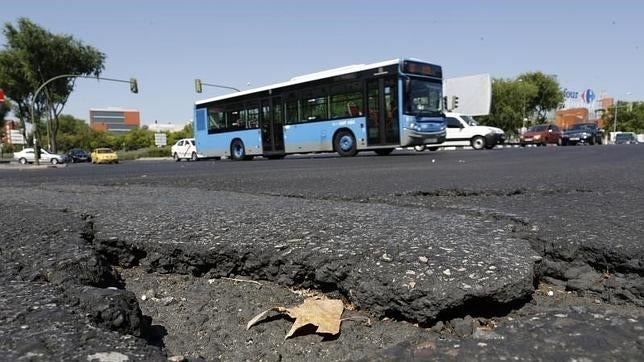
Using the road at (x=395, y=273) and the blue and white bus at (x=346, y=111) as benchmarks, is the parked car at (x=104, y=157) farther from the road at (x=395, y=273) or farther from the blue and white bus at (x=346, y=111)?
the road at (x=395, y=273)

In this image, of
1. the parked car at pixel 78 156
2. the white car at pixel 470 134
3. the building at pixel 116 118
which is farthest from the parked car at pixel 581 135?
the building at pixel 116 118

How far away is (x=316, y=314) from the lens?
61.1 inches

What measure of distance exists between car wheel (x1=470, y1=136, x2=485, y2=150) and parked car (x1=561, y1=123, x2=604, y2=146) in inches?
423

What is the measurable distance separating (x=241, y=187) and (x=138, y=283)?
3.32 metres

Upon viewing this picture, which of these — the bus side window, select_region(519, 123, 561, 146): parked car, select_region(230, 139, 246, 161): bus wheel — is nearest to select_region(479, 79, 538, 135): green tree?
select_region(519, 123, 561, 146): parked car

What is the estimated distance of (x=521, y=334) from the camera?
1.30 metres

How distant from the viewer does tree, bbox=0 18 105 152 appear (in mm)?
33969

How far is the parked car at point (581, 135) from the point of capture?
98.2 ft

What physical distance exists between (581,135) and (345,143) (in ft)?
68.7

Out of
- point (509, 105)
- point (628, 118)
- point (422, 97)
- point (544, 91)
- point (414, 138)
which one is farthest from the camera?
point (628, 118)

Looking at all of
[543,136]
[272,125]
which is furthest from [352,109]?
[543,136]

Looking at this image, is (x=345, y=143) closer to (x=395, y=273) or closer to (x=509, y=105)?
(x=395, y=273)

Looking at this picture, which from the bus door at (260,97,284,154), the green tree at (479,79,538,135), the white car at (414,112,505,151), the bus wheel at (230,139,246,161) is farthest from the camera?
the green tree at (479,79,538,135)

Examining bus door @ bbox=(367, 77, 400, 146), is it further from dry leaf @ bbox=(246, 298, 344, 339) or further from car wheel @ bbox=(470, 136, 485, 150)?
dry leaf @ bbox=(246, 298, 344, 339)
